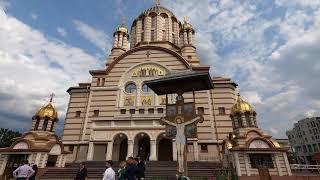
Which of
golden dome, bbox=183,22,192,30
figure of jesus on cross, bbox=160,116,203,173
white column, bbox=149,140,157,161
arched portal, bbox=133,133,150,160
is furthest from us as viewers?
golden dome, bbox=183,22,192,30

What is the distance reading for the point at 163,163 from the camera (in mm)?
18922

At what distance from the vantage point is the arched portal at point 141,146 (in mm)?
21844

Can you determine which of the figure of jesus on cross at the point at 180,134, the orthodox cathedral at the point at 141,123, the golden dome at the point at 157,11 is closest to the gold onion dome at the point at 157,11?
the golden dome at the point at 157,11

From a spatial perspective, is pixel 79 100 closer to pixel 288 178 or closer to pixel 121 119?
pixel 121 119

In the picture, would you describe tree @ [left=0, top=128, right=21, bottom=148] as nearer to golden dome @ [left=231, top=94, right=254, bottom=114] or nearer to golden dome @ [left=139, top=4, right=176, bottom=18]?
golden dome @ [left=139, top=4, right=176, bottom=18]

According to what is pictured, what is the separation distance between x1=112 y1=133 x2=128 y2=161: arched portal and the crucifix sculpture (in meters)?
11.0

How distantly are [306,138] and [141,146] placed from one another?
4644cm

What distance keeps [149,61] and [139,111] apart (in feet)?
Result: 22.2

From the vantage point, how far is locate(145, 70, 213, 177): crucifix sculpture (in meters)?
11.1

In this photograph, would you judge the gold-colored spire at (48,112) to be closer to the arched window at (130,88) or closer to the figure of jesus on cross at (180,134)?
the arched window at (130,88)

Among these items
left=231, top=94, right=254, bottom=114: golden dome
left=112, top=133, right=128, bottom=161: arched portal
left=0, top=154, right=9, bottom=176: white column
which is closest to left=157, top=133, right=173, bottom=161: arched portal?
left=112, top=133, right=128, bottom=161: arched portal

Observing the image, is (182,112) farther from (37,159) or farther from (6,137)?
(6,137)

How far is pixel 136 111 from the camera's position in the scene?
25.1m

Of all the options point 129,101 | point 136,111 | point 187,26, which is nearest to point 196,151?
point 136,111
